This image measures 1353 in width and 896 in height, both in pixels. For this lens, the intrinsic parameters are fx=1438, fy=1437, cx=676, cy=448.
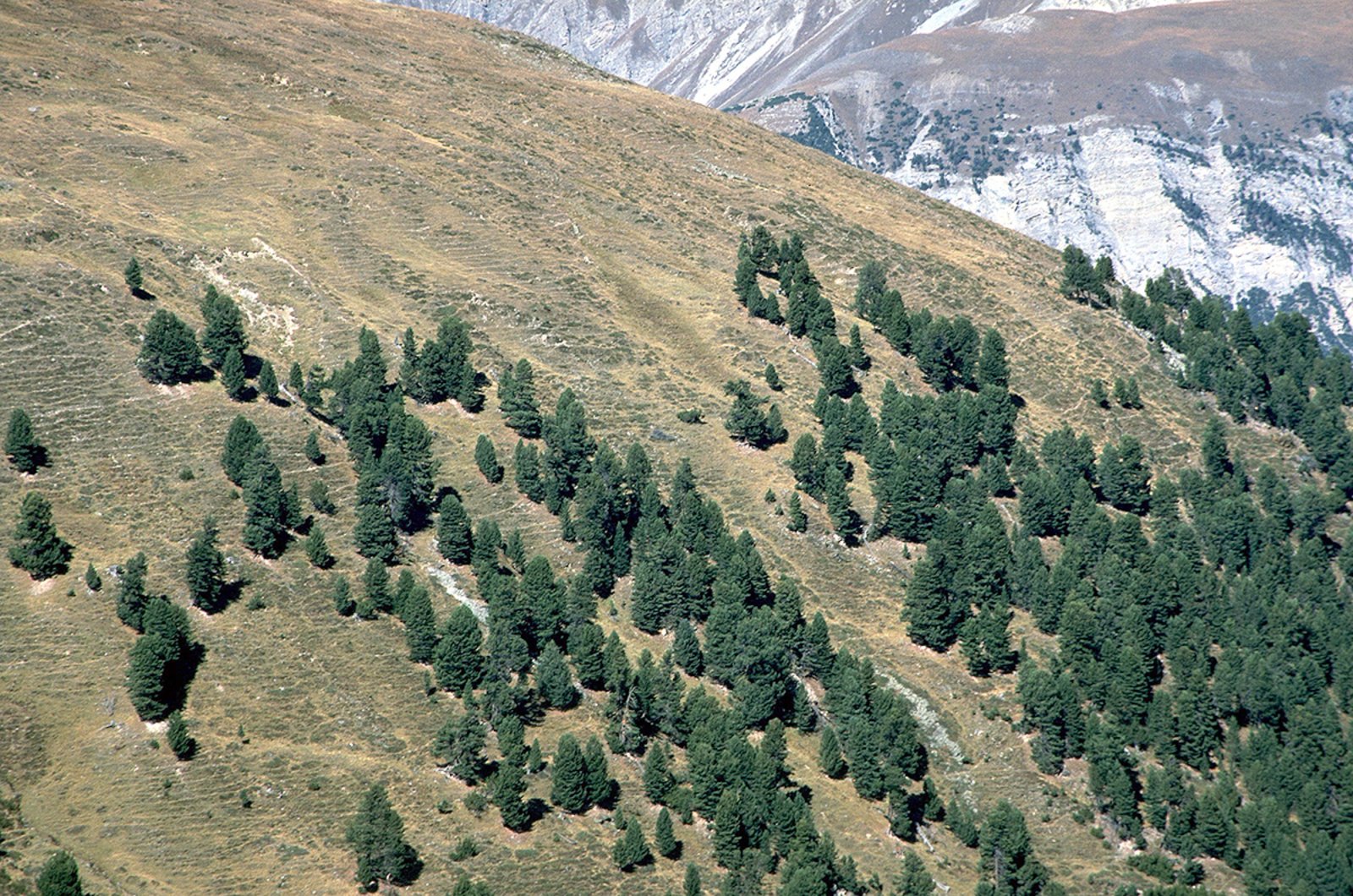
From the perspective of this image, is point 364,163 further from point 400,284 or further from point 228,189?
point 400,284

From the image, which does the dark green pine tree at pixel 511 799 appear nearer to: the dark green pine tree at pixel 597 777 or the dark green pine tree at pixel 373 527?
the dark green pine tree at pixel 597 777

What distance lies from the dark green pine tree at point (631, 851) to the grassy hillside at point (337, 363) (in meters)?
0.93

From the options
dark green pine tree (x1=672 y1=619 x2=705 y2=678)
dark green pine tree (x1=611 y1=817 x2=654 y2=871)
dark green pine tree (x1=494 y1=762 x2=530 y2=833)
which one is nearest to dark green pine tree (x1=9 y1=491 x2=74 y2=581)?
dark green pine tree (x1=494 y1=762 x2=530 y2=833)

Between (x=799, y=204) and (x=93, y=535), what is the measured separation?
11236 cm

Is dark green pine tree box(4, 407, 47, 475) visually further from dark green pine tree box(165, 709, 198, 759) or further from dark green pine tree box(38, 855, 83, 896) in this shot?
dark green pine tree box(38, 855, 83, 896)

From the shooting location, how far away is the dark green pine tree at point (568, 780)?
315 feet

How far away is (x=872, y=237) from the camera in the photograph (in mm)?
185000

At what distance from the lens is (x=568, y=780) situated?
3777 inches

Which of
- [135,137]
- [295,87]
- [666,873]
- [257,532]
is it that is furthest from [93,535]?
[295,87]

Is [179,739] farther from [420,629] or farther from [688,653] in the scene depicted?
[688,653]

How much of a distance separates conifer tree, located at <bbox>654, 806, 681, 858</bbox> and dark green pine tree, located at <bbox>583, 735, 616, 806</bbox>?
438 centimetres

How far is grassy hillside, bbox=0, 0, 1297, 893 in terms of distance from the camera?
91562mm

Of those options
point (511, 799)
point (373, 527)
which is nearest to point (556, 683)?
point (511, 799)

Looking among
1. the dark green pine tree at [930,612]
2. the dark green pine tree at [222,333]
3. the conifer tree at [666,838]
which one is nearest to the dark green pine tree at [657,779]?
the conifer tree at [666,838]
